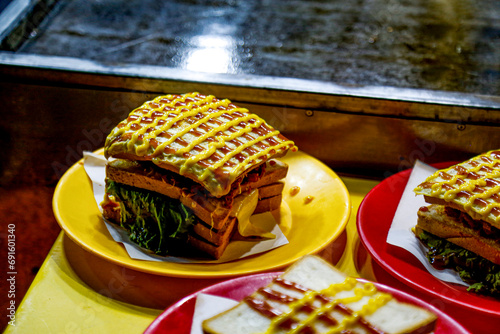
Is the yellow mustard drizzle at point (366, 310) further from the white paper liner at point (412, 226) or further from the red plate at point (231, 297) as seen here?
the white paper liner at point (412, 226)

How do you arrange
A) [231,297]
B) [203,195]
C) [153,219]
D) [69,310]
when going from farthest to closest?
[153,219] → [203,195] → [69,310] → [231,297]

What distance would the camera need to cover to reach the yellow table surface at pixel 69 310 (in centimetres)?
184

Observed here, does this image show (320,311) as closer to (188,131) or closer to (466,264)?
(466,264)

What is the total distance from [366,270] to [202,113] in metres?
1.03

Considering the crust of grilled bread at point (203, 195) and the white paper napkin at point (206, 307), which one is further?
the crust of grilled bread at point (203, 195)

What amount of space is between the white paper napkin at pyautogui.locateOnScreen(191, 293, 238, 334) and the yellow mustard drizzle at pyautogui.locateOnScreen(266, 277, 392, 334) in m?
0.19

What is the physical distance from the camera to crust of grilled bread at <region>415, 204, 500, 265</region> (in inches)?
79.9

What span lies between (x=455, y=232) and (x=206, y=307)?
115 centimetres

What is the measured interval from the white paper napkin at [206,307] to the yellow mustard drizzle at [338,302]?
0.62 ft

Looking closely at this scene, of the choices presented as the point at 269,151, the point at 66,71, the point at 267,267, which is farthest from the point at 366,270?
the point at 66,71

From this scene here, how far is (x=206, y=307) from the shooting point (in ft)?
5.24

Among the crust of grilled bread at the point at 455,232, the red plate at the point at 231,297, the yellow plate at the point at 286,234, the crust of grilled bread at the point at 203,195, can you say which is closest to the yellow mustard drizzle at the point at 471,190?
the crust of grilled bread at the point at 455,232

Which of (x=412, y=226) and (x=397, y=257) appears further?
(x=412, y=226)

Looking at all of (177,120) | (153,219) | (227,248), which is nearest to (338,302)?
(227,248)
